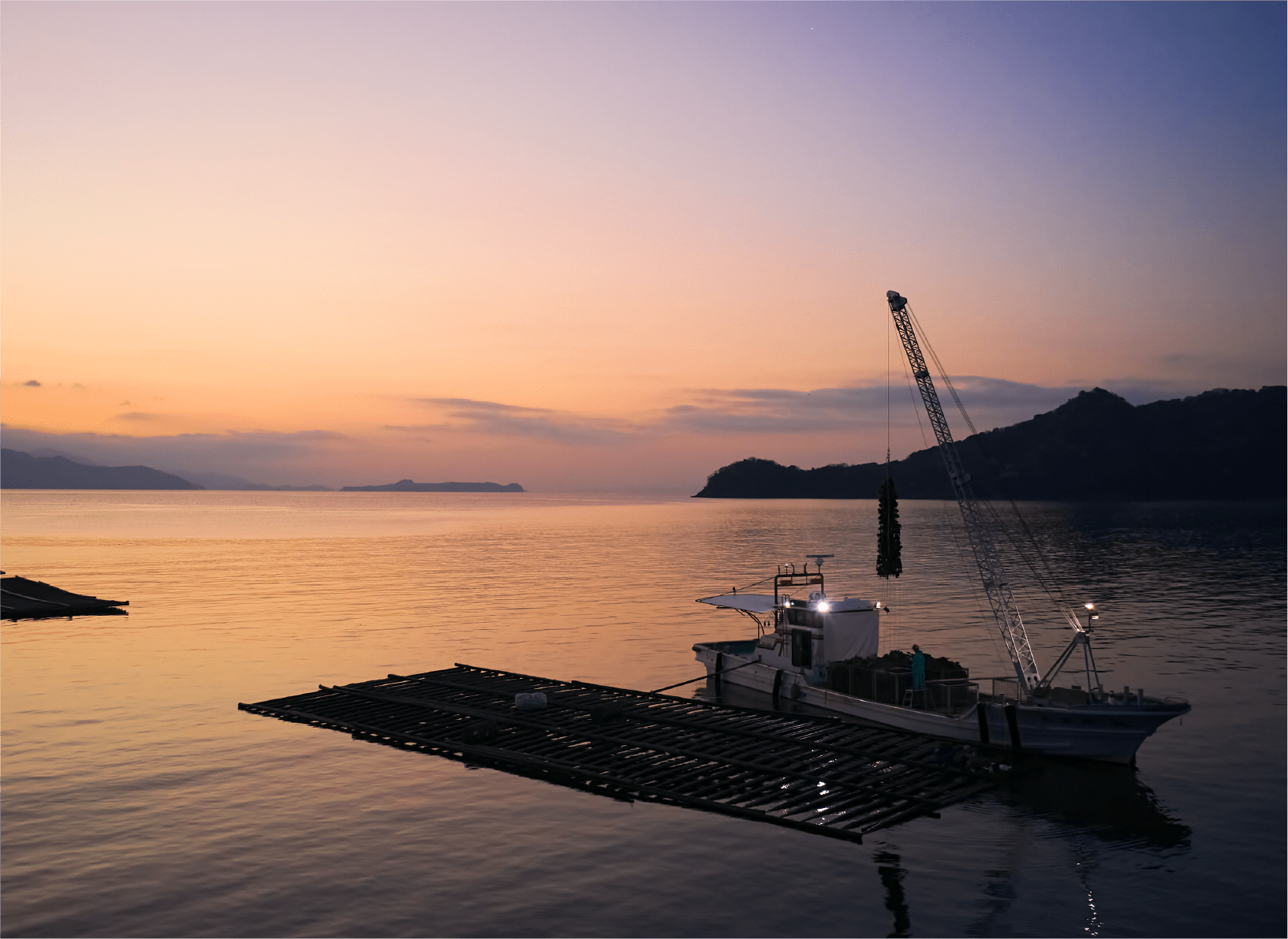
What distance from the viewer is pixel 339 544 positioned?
196 metres

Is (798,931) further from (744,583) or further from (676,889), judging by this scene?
(744,583)

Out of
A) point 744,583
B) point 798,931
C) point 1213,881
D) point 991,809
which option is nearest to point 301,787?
point 798,931

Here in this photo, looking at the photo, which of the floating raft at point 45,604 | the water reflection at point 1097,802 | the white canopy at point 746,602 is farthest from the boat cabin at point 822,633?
the floating raft at point 45,604

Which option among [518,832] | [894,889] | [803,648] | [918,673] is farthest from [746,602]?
[894,889]

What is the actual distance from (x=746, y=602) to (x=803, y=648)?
26.5 feet

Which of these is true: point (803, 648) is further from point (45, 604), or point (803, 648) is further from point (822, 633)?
point (45, 604)

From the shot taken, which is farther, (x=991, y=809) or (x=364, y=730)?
(x=364, y=730)

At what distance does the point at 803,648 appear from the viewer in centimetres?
4881

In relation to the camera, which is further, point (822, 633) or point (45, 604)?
point (45, 604)

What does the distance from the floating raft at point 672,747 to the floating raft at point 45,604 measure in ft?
162

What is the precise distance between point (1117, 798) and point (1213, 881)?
310 inches

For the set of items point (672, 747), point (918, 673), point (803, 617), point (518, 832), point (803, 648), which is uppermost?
point (803, 617)

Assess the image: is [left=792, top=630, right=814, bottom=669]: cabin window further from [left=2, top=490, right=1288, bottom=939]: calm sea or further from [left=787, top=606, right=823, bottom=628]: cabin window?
[left=2, top=490, right=1288, bottom=939]: calm sea

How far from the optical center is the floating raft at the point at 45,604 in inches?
3285
